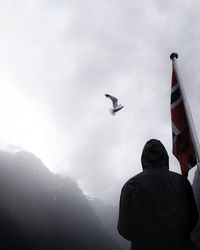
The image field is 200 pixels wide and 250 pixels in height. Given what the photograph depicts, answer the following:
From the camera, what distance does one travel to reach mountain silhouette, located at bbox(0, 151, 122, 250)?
451 ft

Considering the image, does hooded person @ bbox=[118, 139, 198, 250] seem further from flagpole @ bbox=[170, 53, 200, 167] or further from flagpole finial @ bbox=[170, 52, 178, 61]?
flagpole finial @ bbox=[170, 52, 178, 61]

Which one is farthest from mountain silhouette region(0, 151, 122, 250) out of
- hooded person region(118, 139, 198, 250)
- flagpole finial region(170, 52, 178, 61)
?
hooded person region(118, 139, 198, 250)

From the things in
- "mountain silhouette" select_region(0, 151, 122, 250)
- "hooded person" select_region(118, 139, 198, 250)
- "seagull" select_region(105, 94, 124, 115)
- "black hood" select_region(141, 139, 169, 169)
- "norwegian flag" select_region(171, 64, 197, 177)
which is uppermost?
"mountain silhouette" select_region(0, 151, 122, 250)

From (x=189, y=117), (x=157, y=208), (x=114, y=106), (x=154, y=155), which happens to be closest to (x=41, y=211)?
(x=114, y=106)

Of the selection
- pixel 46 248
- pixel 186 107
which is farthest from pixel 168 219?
pixel 46 248

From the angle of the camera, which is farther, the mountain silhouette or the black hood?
the mountain silhouette

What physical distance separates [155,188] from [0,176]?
507 feet

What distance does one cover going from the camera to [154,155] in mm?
5094

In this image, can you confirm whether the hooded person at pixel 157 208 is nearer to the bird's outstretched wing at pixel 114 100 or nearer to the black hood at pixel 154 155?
the black hood at pixel 154 155

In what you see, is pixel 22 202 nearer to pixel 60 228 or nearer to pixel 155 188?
pixel 60 228

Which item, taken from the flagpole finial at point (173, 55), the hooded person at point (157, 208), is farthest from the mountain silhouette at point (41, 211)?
the hooded person at point (157, 208)

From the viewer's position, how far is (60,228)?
158 metres

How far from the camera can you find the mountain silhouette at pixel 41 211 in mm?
137500

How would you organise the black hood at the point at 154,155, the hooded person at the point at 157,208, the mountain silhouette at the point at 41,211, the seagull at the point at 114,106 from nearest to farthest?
the hooded person at the point at 157,208 < the black hood at the point at 154,155 < the seagull at the point at 114,106 < the mountain silhouette at the point at 41,211
